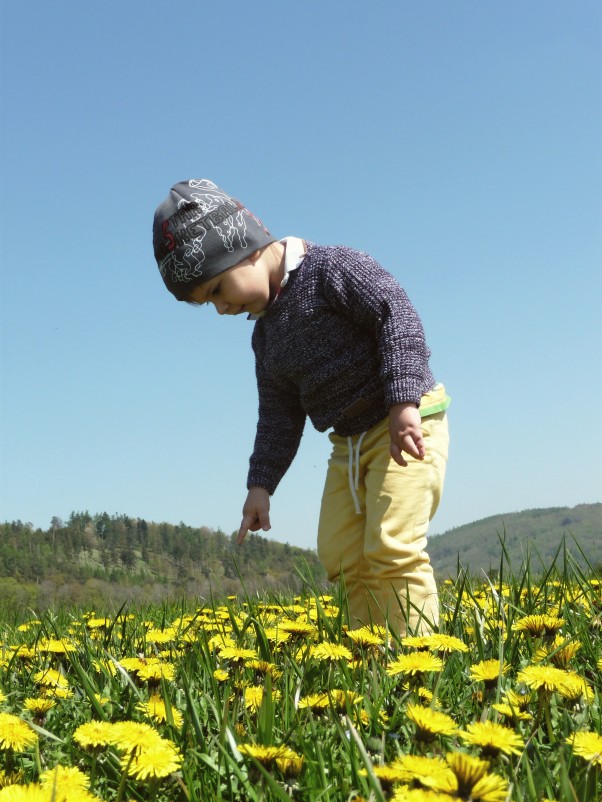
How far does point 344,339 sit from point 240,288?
0.58m

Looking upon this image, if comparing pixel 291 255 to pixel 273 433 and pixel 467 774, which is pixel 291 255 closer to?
pixel 273 433

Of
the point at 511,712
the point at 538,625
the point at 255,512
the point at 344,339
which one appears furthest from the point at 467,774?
the point at 255,512

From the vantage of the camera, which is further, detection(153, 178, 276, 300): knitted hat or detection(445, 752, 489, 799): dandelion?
detection(153, 178, 276, 300): knitted hat

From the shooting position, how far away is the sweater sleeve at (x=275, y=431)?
4473 mm

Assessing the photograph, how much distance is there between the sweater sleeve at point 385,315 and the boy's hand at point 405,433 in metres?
0.05

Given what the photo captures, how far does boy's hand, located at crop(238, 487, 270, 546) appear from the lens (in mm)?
4289

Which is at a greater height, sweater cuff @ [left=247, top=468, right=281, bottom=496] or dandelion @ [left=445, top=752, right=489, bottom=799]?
sweater cuff @ [left=247, top=468, right=281, bottom=496]

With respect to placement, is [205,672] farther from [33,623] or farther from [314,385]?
[33,623]

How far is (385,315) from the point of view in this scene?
12.5ft

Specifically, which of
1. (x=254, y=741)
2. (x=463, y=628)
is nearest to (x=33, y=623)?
(x=463, y=628)

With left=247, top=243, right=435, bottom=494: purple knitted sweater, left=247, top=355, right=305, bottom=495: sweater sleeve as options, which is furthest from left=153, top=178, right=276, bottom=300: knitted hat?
left=247, top=355, right=305, bottom=495: sweater sleeve

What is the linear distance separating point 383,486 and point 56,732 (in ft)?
6.68

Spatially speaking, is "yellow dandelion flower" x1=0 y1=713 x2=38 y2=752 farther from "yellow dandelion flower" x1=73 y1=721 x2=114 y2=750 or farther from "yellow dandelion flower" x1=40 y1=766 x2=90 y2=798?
"yellow dandelion flower" x1=40 y1=766 x2=90 y2=798

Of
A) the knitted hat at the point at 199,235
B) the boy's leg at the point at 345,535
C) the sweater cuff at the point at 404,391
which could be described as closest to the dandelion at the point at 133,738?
the sweater cuff at the point at 404,391
